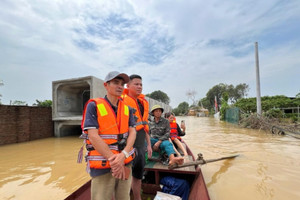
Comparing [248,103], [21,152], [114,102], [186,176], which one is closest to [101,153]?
[114,102]

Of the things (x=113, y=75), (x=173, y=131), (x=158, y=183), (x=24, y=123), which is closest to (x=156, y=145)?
(x=158, y=183)

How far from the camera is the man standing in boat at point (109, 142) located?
4.35 feet

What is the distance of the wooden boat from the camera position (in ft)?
7.13

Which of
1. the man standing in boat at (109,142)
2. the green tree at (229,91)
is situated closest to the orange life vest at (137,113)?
the man standing in boat at (109,142)

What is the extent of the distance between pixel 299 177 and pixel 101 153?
16.6 feet

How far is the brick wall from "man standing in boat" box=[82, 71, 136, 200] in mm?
8661

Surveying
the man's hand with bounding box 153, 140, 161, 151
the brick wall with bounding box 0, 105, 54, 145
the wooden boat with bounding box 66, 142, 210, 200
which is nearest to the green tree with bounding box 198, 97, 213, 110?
the brick wall with bounding box 0, 105, 54, 145

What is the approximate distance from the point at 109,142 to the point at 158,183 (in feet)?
5.92

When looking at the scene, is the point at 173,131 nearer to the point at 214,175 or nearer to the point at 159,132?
the point at 159,132

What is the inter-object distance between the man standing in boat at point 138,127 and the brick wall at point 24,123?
8.27 metres

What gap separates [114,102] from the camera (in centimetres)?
159

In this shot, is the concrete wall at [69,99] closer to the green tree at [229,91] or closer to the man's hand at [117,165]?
the man's hand at [117,165]

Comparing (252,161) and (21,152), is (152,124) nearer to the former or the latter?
(252,161)

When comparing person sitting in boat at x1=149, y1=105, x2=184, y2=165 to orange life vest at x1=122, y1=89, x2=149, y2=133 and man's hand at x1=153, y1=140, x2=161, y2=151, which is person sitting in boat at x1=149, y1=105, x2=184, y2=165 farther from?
orange life vest at x1=122, y1=89, x2=149, y2=133
